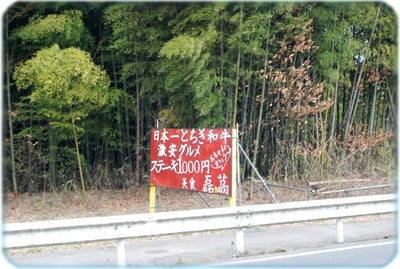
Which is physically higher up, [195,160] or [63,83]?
[63,83]

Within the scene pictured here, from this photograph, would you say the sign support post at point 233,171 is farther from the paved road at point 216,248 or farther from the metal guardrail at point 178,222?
the metal guardrail at point 178,222

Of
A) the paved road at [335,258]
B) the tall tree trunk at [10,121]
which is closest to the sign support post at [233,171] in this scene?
the paved road at [335,258]

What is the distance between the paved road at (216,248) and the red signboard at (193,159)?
1.11 m

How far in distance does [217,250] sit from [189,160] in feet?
8.95

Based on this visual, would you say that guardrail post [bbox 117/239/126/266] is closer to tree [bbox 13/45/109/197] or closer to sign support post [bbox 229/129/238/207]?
sign support post [bbox 229/129/238/207]

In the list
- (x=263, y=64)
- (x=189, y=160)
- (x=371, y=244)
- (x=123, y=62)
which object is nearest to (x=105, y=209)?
(x=189, y=160)

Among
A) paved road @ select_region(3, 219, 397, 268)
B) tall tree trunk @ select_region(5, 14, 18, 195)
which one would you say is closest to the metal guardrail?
paved road @ select_region(3, 219, 397, 268)

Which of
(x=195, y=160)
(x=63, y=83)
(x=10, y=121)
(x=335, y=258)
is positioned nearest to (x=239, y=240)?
(x=335, y=258)

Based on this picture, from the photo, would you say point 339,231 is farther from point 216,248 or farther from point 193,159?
point 193,159

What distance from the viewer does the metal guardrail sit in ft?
19.1

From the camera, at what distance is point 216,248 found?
7.11m

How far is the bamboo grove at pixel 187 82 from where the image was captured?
445 inches

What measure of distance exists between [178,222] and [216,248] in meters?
0.89

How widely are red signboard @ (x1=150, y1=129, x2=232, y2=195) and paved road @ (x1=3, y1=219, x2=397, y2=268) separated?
1109 mm
